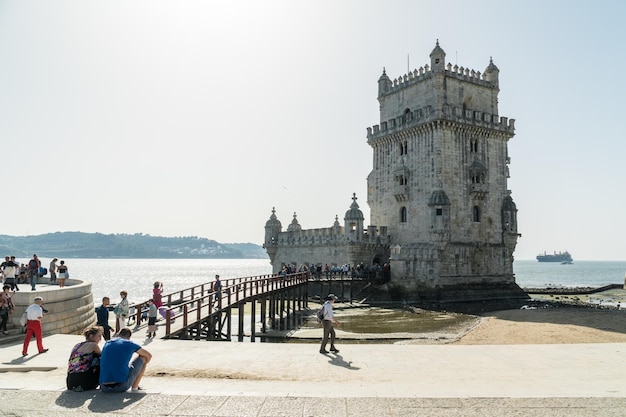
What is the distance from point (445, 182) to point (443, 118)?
207 inches

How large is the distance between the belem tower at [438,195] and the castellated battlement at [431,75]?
10cm

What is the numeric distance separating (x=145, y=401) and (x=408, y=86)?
40.5 m

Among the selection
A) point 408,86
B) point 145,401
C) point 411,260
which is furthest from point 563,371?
point 408,86

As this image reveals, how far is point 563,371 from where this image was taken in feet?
37.4

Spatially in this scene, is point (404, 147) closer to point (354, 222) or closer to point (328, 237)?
point (354, 222)

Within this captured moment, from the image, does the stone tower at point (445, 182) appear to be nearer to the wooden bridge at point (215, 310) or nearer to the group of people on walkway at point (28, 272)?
the wooden bridge at point (215, 310)

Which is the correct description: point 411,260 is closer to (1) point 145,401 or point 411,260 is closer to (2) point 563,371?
(2) point 563,371

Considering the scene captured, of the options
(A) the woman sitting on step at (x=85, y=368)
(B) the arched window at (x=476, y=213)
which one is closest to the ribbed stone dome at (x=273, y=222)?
(B) the arched window at (x=476, y=213)

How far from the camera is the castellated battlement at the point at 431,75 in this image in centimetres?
4269

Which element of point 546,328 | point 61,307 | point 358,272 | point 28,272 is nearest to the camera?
point 61,307

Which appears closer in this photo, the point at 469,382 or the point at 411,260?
the point at 469,382

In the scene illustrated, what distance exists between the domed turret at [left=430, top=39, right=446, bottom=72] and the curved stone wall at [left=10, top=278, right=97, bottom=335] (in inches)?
1298

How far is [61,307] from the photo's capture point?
16828 millimetres

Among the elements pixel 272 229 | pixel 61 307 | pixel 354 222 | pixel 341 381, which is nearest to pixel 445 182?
pixel 354 222
